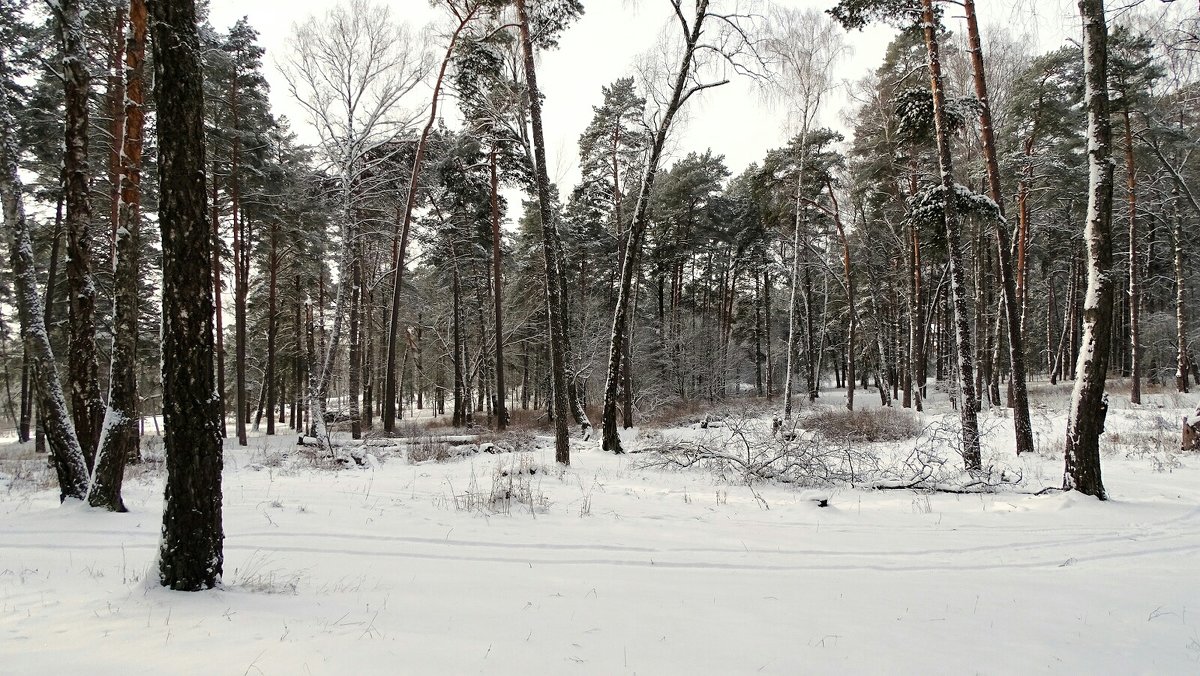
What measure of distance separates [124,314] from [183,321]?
380cm

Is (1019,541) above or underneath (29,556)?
underneath

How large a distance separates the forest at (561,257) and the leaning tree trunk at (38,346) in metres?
0.05

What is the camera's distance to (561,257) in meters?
13.8

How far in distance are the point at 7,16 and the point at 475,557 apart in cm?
1096

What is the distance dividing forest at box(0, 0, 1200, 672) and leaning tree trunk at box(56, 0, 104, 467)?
29 mm

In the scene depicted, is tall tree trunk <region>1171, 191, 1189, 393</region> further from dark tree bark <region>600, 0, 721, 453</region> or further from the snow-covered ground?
dark tree bark <region>600, 0, 721, 453</region>

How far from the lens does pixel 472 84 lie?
41.2 ft

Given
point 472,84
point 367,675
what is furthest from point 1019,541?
point 472,84

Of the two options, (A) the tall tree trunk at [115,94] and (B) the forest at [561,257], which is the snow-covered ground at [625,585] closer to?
(B) the forest at [561,257]

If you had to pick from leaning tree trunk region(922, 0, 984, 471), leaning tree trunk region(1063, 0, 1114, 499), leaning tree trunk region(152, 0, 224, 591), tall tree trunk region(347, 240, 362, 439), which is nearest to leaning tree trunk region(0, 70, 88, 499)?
leaning tree trunk region(152, 0, 224, 591)

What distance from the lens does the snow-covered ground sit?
266 cm

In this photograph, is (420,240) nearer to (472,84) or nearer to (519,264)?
(519,264)

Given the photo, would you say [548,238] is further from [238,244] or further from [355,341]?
[238,244]

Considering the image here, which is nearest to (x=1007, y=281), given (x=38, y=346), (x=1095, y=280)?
(x=1095, y=280)
